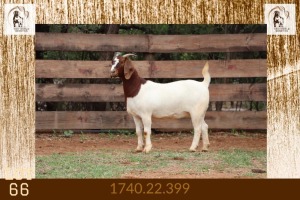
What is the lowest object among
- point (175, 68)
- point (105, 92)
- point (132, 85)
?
point (105, 92)

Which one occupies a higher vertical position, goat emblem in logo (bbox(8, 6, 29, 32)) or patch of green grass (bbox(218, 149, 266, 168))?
goat emblem in logo (bbox(8, 6, 29, 32))

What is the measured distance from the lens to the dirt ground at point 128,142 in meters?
9.56

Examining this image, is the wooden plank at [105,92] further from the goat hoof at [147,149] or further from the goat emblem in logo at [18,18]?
the goat emblem in logo at [18,18]

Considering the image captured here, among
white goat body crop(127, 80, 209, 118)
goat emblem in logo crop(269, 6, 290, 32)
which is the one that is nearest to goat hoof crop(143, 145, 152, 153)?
white goat body crop(127, 80, 209, 118)

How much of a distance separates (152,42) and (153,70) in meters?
0.46

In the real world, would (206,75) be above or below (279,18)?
below

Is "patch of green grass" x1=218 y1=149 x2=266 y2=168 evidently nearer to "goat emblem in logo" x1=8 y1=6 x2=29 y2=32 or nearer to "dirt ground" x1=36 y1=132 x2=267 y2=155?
"dirt ground" x1=36 y1=132 x2=267 y2=155

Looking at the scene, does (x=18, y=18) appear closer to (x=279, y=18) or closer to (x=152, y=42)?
(x=279, y=18)

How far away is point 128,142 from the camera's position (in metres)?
10.1

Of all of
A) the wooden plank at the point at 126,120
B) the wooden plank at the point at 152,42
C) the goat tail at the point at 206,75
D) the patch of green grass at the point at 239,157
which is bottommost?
the patch of green grass at the point at 239,157

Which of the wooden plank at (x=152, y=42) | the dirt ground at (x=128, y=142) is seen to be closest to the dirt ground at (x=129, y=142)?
the dirt ground at (x=128, y=142)

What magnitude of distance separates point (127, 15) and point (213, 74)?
3.80 meters

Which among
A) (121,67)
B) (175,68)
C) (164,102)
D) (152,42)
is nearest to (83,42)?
(152,42)

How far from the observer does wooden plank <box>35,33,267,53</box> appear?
34.8 ft
